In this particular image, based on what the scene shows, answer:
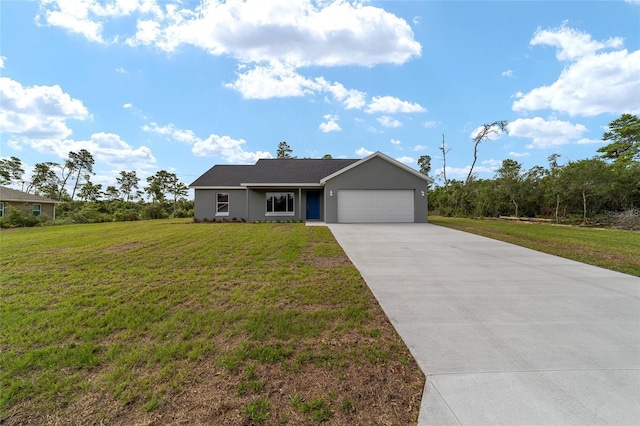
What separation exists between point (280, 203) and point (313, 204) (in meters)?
2.28

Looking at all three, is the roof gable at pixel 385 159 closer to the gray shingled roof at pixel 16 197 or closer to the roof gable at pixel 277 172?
the roof gable at pixel 277 172

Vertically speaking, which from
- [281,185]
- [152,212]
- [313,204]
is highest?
[281,185]

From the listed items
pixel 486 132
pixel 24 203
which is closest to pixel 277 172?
pixel 24 203

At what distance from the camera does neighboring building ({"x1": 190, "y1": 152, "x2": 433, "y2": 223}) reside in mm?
16172

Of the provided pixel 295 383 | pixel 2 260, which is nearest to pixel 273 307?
pixel 295 383

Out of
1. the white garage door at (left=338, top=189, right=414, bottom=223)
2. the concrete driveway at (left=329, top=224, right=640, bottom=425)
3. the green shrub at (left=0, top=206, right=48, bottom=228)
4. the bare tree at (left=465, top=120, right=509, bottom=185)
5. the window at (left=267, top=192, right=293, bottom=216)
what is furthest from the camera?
the bare tree at (left=465, top=120, right=509, bottom=185)

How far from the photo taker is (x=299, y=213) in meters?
18.5

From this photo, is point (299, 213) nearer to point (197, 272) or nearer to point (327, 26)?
point (327, 26)

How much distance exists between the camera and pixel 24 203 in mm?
23922

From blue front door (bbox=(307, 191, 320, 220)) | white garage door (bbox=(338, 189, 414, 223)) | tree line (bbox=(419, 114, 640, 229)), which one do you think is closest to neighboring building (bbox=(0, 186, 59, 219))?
blue front door (bbox=(307, 191, 320, 220))

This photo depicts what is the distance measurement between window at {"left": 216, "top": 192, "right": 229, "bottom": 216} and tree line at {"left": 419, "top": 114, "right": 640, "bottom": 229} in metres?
20.1

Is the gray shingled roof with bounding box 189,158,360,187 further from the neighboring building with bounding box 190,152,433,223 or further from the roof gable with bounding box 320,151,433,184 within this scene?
the roof gable with bounding box 320,151,433,184

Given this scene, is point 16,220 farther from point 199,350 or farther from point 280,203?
point 199,350

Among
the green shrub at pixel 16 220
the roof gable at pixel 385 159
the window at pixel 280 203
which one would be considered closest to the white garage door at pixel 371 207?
the roof gable at pixel 385 159
